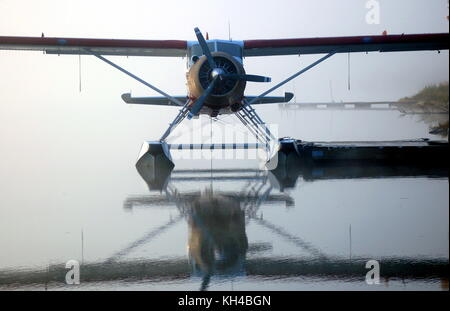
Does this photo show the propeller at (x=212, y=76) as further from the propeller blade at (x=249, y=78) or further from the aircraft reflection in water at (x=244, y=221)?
the aircraft reflection in water at (x=244, y=221)

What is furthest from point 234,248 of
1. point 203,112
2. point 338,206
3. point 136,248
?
point 203,112

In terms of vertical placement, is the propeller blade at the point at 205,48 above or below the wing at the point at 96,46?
below

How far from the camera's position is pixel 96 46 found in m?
12.7

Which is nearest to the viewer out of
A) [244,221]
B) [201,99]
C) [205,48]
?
[244,221]

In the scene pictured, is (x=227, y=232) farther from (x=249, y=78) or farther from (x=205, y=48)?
(x=249, y=78)

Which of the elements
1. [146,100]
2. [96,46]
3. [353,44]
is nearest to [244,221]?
[96,46]

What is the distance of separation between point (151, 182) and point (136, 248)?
548 cm

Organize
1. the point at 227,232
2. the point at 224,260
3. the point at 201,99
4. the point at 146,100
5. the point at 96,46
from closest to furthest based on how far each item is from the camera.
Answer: the point at 224,260 < the point at 227,232 < the point at 201,99 < the point at 96,46 < the point at 146,100

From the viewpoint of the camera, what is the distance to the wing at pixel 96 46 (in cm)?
1214

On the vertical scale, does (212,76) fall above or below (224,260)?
above

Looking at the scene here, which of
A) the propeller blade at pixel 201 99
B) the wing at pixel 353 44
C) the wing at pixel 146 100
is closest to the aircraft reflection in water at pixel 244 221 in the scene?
the propeller blade at pixel 201 99

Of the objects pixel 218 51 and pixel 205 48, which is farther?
pixel 218 51

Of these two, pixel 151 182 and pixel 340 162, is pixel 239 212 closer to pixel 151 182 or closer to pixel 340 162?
pixel 151 182

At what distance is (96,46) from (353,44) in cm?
629
